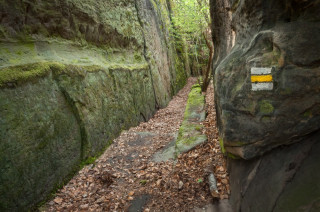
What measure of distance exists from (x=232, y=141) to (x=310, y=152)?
2.62ft

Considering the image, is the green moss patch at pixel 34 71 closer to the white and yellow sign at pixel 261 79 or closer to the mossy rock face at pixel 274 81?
the mossy rock face at pixel 274 81

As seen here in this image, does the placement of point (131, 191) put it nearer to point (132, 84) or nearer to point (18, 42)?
point (18, 42)

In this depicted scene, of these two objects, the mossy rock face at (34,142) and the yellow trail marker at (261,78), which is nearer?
the yellow trail marker at (261,78)

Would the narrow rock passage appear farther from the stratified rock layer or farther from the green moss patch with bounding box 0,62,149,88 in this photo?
the green moss patch with bounding box 0,62,149,88

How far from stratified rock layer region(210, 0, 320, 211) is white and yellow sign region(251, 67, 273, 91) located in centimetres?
1

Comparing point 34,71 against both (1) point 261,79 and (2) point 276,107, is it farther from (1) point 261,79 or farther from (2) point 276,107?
(2) point 276,107

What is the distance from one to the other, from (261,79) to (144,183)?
2.94 meters

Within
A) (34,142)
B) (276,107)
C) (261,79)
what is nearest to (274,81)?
(261,79)

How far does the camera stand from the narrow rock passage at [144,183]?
10.4ft

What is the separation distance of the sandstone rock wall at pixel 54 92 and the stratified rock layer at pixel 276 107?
3122 mm

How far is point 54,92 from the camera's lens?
11.9ft

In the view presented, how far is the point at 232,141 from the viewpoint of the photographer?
2395 millimetres

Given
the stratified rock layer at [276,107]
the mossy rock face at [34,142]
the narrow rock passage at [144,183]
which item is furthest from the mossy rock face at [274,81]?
the mossy rock face at [34,142]

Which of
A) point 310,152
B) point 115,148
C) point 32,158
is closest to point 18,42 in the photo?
point 32,158
